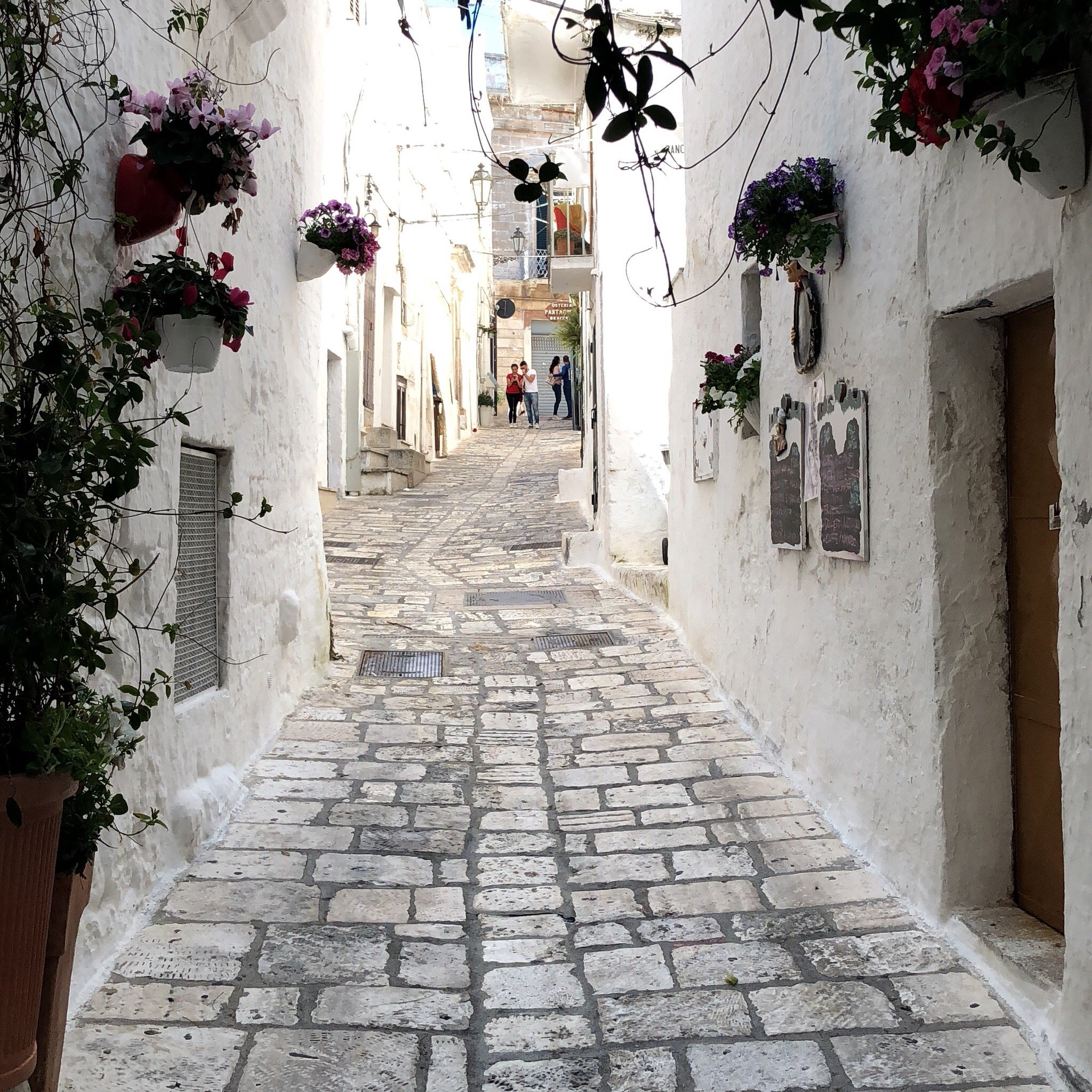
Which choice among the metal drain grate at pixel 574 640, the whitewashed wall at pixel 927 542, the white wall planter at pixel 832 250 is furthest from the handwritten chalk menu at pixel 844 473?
the metal drain grate at pixel 574 640

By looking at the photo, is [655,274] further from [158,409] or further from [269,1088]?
[269,1088]

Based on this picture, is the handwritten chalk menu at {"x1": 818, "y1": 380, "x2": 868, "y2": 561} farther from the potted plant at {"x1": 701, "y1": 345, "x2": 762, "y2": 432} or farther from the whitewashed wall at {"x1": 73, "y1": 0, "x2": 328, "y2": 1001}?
the whitewashed wall at {"x1": 73, "y1": 0, "x2": 328, "y2": 1001}

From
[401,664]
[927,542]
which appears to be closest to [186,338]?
[927,542]

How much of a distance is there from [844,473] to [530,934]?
7.35ft

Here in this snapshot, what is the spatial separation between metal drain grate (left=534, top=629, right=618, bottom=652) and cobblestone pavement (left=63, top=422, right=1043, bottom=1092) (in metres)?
1.47

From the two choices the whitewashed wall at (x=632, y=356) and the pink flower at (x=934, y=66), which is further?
the whitewashed wall at (x=632, y=356)

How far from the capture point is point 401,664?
7.76m

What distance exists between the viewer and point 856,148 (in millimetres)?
4473

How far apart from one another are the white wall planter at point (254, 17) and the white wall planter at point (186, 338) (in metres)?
2.25

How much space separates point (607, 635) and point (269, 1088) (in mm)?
6146

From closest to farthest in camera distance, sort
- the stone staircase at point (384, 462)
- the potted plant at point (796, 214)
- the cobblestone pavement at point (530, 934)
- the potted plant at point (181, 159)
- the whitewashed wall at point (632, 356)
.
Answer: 1. the cobblestone pavement at point (530, 934)
2. the potted plant at point (181, 159)
3. the potted plant at point (796, 214)
4. the whitewashed wall at point (632, 356)
5. the stone staircase at point (384, 462)

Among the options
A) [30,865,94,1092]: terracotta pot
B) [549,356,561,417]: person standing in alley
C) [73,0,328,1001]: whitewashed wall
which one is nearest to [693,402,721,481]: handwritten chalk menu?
[73,0,328,1001]: whitewashed wall

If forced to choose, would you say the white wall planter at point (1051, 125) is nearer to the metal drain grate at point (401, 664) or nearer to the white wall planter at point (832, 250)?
the white wall planter at point (832, 250)

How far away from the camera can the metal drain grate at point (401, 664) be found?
7.49 meters
